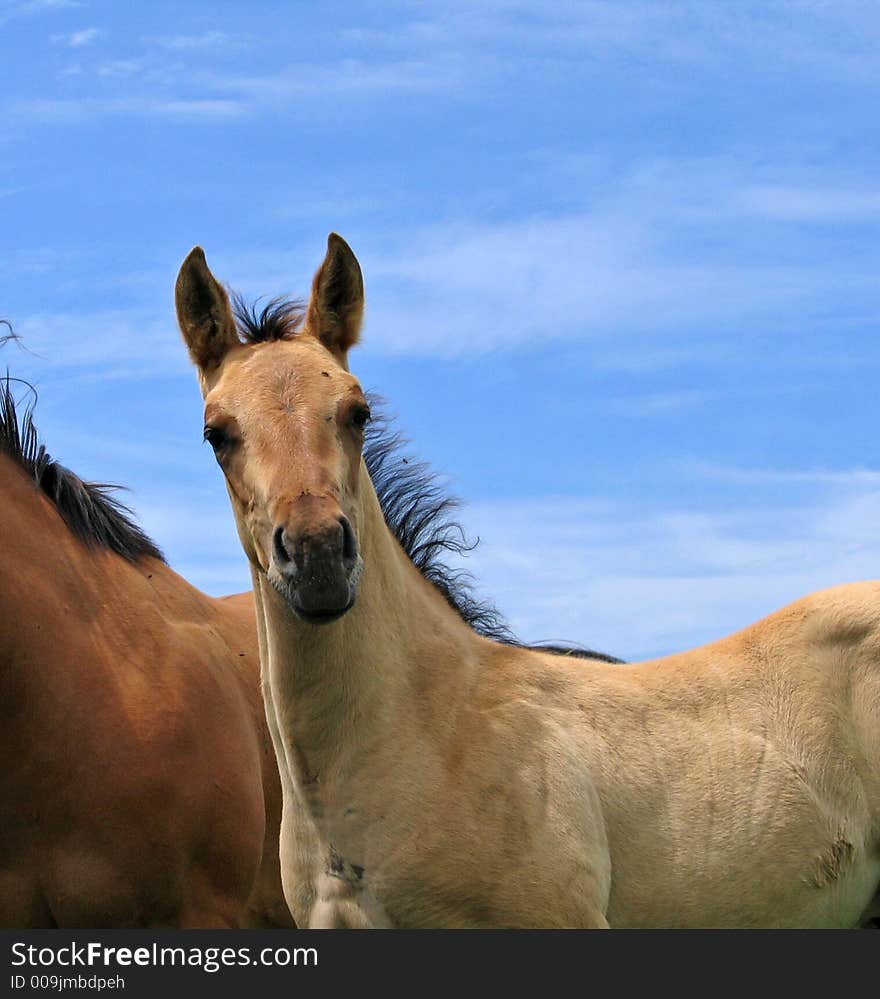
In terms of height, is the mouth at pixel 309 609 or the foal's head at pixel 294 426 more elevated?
the foal's head at pixel 294 426

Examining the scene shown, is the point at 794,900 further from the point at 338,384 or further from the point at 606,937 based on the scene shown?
the point at 338,384

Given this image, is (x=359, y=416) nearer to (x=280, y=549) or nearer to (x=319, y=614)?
(x=280, y=549)

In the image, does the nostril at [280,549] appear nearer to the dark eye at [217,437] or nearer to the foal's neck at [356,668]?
the foal's neck at [356,668]

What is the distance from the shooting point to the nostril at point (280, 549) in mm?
5180

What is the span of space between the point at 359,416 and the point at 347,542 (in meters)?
0.73

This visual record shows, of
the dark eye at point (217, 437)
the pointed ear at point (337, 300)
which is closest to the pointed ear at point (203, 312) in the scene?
the pointed ear at point (337, 300)

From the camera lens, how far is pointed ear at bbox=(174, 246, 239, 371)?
20.4 ft

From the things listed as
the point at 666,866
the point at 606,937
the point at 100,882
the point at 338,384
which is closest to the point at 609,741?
the point at 666,866

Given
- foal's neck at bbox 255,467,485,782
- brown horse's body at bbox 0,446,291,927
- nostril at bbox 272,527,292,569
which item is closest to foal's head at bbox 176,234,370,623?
nostril at bbox 272,527,292,569

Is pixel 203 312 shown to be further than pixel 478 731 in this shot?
Yes

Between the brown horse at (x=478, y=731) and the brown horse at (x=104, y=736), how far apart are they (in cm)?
135

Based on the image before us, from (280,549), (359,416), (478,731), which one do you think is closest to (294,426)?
(359,416)

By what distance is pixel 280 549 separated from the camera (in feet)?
17.1

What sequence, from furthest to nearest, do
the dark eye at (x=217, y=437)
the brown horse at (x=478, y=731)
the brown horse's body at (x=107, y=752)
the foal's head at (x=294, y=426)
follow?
the brown horse's body at (x=107, y=752) < the dark eye at (x=217, y=437) < the brown horse at (x=478, y=731) < the foal's head at (x=294, y=426)
